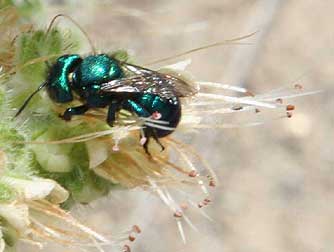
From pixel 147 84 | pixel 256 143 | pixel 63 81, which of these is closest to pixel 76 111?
pixel 63 81

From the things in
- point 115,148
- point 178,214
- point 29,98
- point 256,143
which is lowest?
point 256,143

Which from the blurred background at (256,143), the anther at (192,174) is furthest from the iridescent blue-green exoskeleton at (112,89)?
the blurred background at (256,143)

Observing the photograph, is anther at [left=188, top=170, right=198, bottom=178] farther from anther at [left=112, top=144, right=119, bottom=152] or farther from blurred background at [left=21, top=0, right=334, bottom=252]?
blurred background at [left=21, top=0, right=334, bottom=252]

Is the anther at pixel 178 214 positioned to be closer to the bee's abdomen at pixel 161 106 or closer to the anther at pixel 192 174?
the anther at pixel 192 174

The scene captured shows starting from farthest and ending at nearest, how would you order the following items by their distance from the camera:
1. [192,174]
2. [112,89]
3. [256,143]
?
[256,143] → [192,174] → [112,89]

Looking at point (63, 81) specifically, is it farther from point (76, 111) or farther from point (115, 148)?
point (115, 148)

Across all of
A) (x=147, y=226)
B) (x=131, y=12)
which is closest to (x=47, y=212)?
(x=131, y=12)

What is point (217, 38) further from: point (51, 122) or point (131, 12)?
point (51, 122)

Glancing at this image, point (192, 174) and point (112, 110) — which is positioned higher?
point (112, 110)
